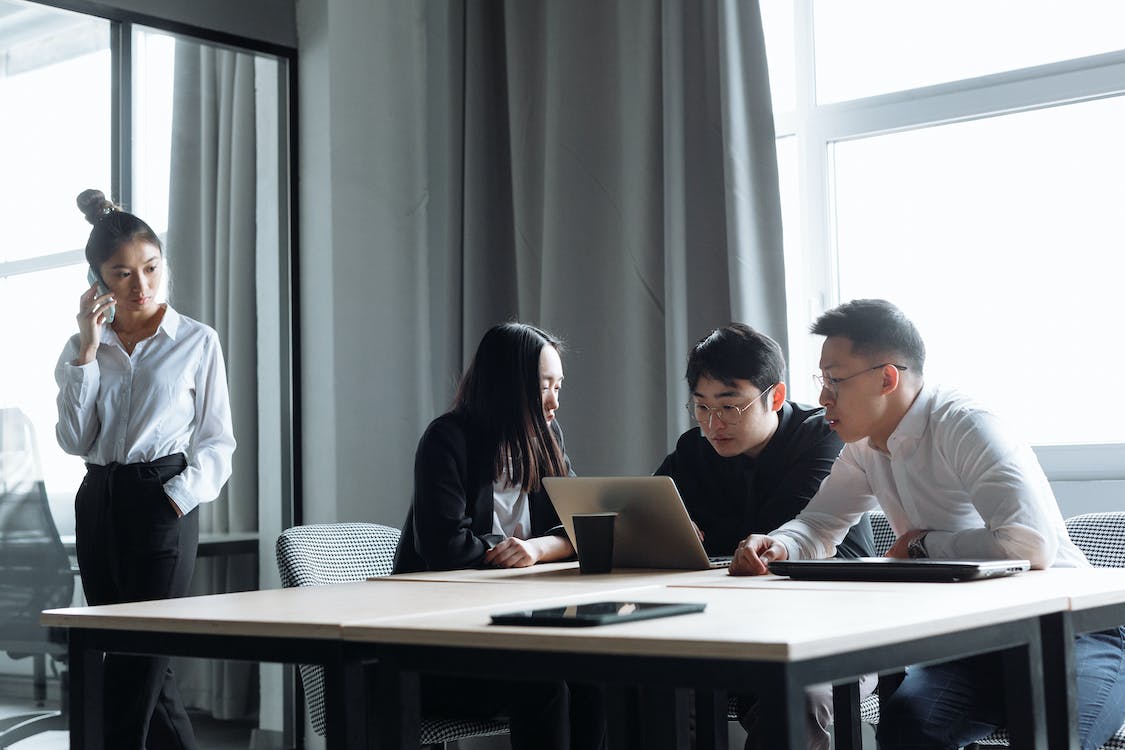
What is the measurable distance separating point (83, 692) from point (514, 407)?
1.14 m

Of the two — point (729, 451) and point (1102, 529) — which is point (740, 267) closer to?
point (729, 451)

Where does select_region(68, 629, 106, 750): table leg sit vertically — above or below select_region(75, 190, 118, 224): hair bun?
below

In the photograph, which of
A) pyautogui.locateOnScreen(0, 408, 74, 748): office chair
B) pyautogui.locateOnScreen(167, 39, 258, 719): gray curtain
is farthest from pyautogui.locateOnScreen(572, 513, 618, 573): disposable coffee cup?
pyautogui.locateOnScreen(167, 39, 258, 719): gray curtain

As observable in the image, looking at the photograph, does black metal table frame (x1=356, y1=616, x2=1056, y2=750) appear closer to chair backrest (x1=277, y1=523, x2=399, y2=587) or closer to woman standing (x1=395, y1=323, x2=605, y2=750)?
woman standing (x1=395, y1=323, x2=605, y2=750)

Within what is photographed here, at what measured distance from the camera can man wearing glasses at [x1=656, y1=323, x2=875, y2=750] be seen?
2.50m

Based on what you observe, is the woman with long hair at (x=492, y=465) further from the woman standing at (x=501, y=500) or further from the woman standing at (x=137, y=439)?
the woman standing at (x=137, y=439)

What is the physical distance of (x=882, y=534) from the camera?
282 cm

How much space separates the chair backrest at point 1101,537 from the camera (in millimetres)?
2402

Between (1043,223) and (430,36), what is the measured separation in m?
2.05

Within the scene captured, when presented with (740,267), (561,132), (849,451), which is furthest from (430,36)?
(849,451)

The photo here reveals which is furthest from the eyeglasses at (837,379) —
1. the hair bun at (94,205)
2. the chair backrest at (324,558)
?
the hair bun at (94,205)

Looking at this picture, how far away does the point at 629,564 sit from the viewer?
229 cm

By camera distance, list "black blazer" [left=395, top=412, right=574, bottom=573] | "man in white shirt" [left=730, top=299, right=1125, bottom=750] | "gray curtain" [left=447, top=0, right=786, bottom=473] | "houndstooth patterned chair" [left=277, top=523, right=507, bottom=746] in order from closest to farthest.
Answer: "man in white shirt" [left=730, top=299, right=1125, bottom=750]
"houndstooth patterned chair" [left=277, top=523, right=507, bottom=746]
"black blazer" [left=395, top=412, right=574, bottom=573]
"gray curtain" [left=447, top=0, right=786, bottom=473]

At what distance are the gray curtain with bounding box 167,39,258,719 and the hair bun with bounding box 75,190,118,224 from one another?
631 mm
